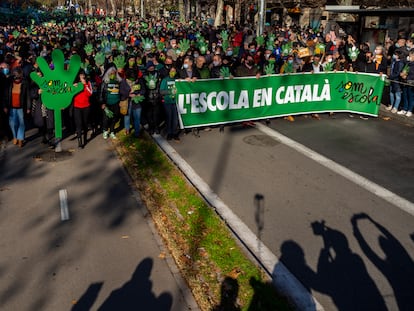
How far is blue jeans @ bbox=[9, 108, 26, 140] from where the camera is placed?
1015cm

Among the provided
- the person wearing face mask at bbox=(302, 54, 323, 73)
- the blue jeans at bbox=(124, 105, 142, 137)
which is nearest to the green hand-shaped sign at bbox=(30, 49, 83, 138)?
the blue jeans at bbox=(124, 105, 142, 137)

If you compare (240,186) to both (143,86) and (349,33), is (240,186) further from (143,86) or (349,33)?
(349,33)

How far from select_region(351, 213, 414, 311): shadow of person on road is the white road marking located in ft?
14.2

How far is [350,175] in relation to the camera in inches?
347

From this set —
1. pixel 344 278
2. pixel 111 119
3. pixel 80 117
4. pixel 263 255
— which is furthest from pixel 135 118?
pixel 344 278

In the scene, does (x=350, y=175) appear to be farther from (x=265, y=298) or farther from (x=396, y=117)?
(x=396, y=117)

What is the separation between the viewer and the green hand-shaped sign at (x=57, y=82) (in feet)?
30.2

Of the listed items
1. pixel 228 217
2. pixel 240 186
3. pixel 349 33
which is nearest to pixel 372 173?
pixel 240 186

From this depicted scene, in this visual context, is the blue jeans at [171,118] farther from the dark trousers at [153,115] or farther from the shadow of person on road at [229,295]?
the shadow of person on road at [229,295]

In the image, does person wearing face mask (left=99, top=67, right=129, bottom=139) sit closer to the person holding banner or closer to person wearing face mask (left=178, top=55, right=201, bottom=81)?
the person holding banner

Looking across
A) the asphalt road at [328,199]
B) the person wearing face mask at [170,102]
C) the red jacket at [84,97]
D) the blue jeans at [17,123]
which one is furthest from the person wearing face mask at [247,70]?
the blue jeans at [17,123]

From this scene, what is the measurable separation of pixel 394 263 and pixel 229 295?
2.25 meters

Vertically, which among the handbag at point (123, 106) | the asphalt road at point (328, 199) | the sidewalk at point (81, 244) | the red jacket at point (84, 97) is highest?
the red jacket at point (84, 97)

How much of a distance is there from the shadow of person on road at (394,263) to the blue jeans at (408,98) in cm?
735
